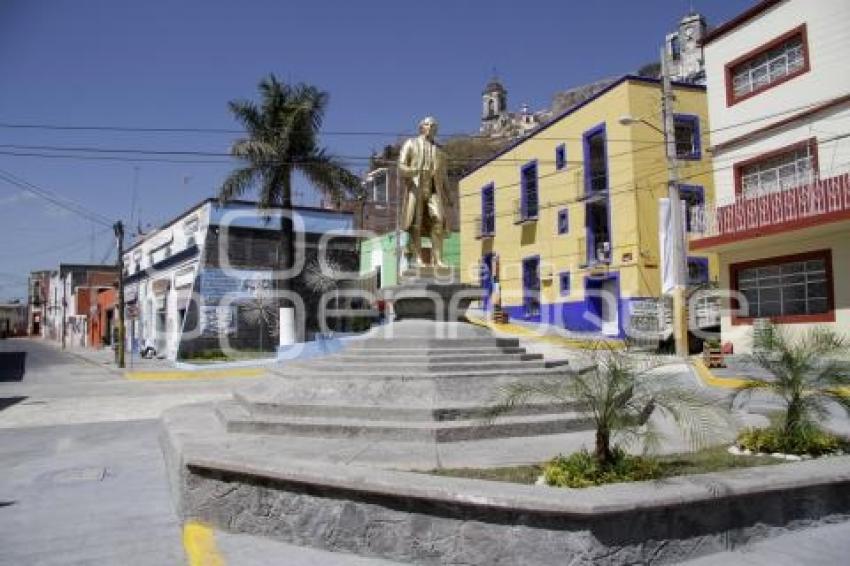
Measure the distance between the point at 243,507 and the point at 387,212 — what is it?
4109cm

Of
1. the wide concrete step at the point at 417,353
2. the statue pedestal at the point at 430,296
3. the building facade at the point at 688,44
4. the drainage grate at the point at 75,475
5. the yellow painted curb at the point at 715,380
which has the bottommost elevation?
the drainage grate at the point at 75,475

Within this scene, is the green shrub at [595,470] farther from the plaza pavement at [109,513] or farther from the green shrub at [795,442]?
the green shrub at [795,442]

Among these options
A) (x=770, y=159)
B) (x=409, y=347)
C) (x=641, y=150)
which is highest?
(x=641, y=150)

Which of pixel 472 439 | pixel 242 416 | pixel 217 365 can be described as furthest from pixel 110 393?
pixel 472 439

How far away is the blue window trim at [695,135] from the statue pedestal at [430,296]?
54.8 feet

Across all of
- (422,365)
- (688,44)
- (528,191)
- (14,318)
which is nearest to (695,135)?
(528,191)

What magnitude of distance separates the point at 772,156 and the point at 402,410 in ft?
51.6

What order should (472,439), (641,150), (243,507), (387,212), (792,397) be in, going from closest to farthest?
(243,507) → (792,397) → (472,439) → (641,150) → (387,212)

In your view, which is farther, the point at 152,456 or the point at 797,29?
the point at 797,29

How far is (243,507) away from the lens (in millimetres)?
5082

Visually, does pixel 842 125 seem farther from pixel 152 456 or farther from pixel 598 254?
pixel 152 456

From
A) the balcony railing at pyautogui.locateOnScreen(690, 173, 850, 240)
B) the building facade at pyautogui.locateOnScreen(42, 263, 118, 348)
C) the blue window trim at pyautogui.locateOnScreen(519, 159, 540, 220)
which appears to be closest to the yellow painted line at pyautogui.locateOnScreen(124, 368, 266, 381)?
the blue window trim at pyautogui.locateOnScreen(519, 159, 540, 220)

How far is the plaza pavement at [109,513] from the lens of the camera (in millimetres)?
4484

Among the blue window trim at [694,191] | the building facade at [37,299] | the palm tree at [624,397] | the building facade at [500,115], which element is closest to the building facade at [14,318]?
the building facade at [37,299]
